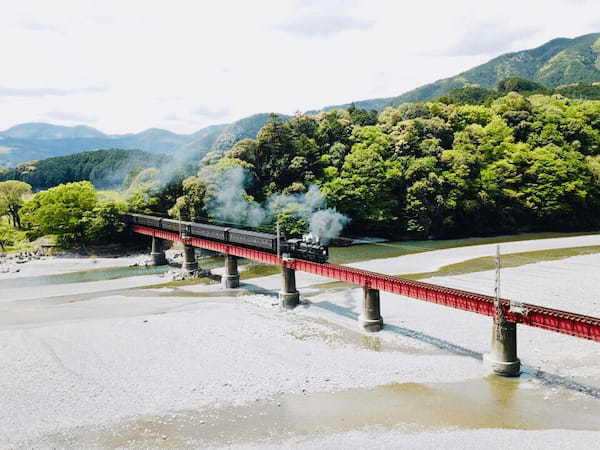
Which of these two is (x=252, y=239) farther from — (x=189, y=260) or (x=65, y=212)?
(x=65, y=212)

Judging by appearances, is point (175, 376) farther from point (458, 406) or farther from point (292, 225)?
point (292, 225)

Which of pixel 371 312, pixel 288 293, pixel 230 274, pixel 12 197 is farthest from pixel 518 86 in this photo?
pixel 371 312

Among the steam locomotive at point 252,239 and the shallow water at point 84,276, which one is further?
the shallow water at point 84,276

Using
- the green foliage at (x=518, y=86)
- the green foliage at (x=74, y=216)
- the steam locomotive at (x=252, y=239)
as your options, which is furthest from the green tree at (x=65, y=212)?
the green foliage at (x=518, y=86)

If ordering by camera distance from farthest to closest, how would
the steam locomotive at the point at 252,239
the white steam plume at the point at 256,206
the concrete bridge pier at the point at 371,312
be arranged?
the white steam plume at the point at 256,206, the steam locomotive at the point at 252,239, the concrete bridge pier at the point at 371,312

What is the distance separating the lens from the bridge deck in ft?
60.4

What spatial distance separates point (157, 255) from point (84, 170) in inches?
2915

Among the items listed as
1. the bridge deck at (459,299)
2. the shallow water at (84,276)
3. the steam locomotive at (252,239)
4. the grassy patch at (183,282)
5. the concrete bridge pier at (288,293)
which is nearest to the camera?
the bridge deck at (459,299)

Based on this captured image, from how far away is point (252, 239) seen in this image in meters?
36.7

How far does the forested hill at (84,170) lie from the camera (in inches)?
4237

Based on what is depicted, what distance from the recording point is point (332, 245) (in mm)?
57969

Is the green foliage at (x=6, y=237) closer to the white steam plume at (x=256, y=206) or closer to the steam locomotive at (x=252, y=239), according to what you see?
the steam locomotive at (x=252, y=239)

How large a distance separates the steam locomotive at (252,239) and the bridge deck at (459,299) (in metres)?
0.79

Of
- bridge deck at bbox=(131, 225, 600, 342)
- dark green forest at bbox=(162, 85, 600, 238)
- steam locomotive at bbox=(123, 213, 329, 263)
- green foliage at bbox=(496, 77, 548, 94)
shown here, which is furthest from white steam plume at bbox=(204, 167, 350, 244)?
green foliage at bbox=(496, 77, 548, 94)
